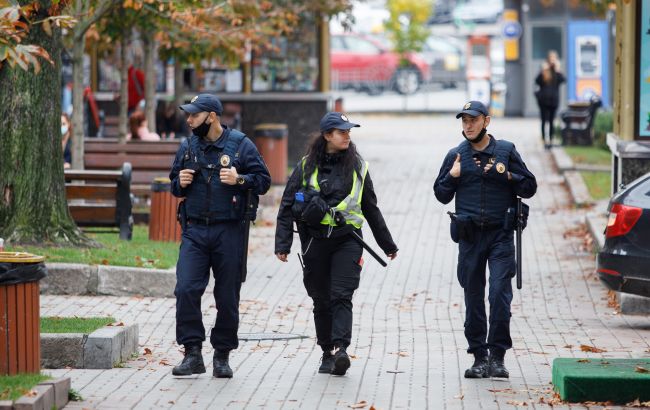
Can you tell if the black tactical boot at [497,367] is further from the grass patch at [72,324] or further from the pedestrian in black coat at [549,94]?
the pedestrian in black coat at [549,94]

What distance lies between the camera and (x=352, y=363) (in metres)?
9.54

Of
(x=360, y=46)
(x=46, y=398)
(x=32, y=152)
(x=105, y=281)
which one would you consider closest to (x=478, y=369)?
(x=46, y=398)

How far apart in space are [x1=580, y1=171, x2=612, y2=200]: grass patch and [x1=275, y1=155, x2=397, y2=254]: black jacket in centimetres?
1086

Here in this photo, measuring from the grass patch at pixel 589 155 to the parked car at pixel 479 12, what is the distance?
2495 centimetres

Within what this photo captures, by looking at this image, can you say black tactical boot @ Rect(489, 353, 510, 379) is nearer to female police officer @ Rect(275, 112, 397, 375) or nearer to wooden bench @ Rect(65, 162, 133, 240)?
female police officer @ Rect(275, 112, 397, 375)

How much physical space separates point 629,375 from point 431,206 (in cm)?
1179

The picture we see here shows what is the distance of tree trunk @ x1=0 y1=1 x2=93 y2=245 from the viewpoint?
12.7m

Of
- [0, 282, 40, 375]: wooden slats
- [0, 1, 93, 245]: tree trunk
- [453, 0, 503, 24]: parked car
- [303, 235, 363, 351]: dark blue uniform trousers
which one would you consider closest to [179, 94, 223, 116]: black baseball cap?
[303, 235, 363, 351]: dark blue uniform trousers

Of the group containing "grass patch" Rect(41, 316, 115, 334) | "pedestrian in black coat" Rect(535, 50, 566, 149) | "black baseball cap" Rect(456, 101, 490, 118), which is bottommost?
"grass patch" Rect(41, 316, 115, 334)

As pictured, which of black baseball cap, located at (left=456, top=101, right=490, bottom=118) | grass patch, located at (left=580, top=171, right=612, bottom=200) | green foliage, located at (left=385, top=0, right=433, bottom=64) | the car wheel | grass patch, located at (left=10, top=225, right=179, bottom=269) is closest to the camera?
black baseball cap, located at (left=456, top=101, right=490, bottom=118)

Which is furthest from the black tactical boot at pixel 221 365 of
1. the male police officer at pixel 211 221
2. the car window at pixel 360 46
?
the car window at pixel 360 46

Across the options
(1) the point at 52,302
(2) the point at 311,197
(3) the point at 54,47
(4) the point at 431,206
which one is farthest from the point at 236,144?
(4) the point at 431,206

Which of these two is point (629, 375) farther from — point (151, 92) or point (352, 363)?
point (151, 92)

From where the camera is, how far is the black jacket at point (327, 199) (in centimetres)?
→ 893
